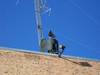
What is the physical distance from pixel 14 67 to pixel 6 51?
1.91 metres

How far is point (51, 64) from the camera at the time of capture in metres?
20.1

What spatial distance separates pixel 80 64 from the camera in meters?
21.1

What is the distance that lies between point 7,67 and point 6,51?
198cm

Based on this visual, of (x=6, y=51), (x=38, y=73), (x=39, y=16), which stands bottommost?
(x=38, y=73)

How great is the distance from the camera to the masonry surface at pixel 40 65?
18719 millimetres

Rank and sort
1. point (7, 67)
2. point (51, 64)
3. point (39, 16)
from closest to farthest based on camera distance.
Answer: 1. point (7, 67)
2. point (51, 64)
3. point (39, 16)

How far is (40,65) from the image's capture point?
19766mm

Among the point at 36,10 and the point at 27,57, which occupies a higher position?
the point at 36,10

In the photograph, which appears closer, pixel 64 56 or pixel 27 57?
pixel 27 57

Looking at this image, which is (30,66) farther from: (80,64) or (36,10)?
(36,10)

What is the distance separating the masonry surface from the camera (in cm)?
1872

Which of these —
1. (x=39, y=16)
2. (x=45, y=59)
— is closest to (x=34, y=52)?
(x=45, y=59)

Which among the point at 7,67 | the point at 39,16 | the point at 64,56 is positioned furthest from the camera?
the point at 39,16

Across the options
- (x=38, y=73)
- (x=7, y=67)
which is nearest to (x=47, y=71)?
(x=38, y=73)
